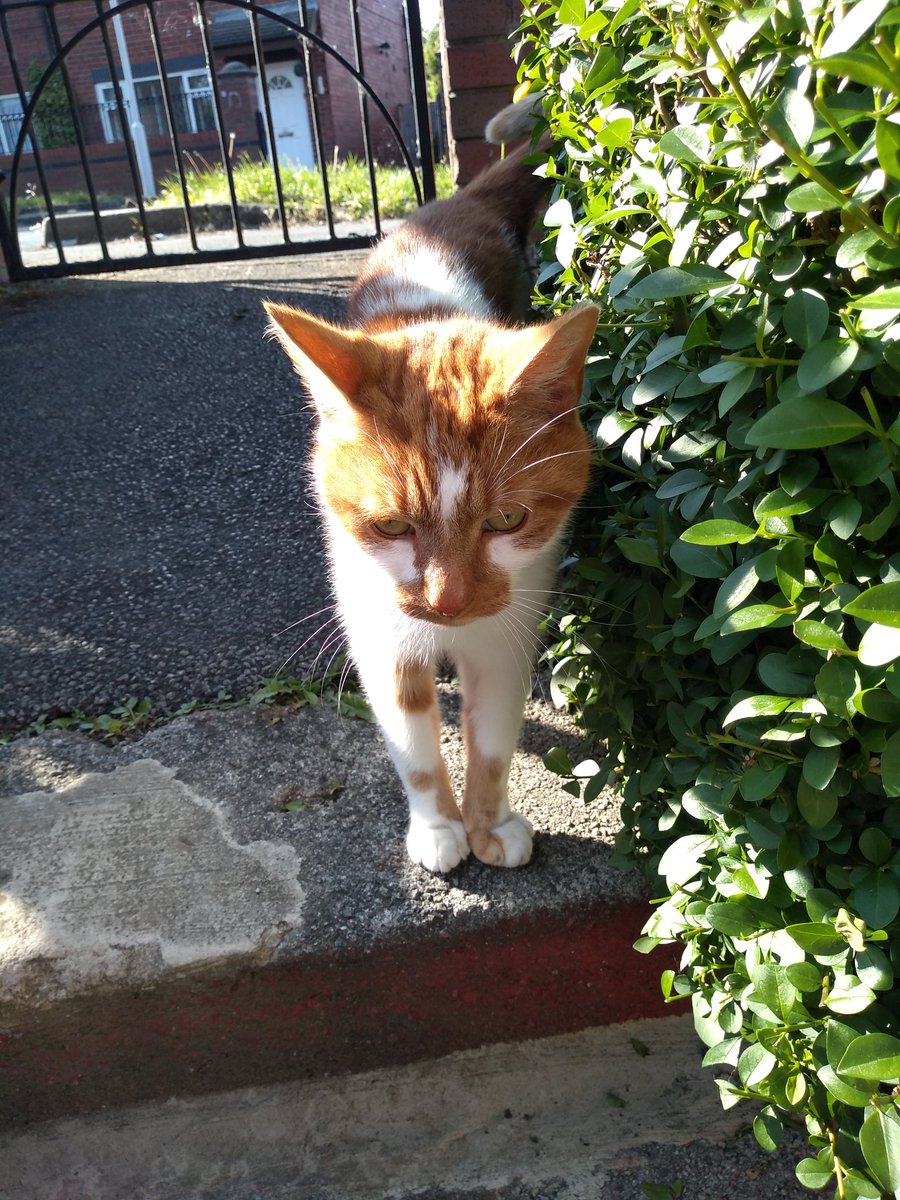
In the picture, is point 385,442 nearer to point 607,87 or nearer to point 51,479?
point 607,87

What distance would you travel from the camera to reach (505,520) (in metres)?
1.54

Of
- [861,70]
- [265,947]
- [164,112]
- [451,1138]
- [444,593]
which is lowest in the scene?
[451,1138]

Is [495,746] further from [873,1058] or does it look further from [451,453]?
[873,1058]

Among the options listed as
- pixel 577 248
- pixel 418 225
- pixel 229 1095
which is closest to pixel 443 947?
pixel 229 1095

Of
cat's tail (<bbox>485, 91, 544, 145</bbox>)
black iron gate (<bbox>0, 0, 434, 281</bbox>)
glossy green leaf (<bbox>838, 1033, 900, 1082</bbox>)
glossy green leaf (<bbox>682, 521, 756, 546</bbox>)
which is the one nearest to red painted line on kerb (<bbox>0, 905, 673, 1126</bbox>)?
glossy green leaf (<bbox>838, 1033, 900, 1082</bbox>)

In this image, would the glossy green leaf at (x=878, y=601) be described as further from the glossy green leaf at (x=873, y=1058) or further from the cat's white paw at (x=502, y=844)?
the cat's white paw at (x=502, y=844)

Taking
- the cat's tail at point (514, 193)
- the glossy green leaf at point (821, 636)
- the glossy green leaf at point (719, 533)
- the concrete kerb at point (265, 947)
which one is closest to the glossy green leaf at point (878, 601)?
the glossy green leaf at point (821, 636)

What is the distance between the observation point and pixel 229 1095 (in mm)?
1725

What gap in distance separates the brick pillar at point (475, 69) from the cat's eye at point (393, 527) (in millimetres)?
2913

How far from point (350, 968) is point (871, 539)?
4.06 feet

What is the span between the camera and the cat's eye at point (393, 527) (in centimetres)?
153

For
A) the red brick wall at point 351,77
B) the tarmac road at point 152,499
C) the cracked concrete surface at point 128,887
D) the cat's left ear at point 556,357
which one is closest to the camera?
the cat's left ear at point 556,357

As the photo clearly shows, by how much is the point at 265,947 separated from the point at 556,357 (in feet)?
3.85

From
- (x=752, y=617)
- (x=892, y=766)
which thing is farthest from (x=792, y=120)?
(x=892, y=766)
